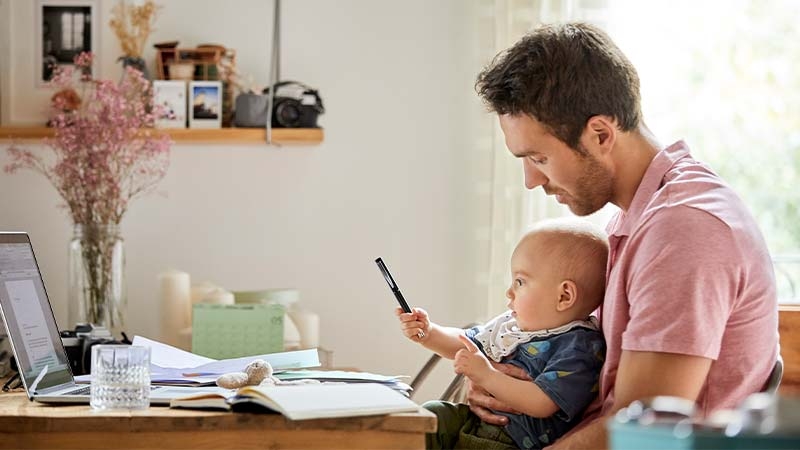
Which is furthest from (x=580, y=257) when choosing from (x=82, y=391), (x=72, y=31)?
(x=72, y=31)

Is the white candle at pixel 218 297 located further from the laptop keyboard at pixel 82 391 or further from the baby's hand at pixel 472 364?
the baby's hand at pixel 472 364

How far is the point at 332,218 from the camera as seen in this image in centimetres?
357

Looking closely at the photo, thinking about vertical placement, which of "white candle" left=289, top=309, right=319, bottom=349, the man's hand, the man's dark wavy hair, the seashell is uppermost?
the man's dark wavy hair

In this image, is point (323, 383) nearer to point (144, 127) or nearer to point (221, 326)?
point (221, 326)

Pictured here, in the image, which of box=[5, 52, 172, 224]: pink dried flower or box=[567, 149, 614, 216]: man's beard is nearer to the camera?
box=[567, 149, 614, 216]: man's beard

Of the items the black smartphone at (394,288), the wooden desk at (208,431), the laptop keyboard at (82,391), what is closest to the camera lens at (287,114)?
the black smartphone at (394,288)

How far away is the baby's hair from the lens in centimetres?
206

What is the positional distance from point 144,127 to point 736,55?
1962 mm

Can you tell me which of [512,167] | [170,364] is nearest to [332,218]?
[512,167]

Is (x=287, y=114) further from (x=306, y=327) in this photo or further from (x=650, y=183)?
(x=650, y=183)

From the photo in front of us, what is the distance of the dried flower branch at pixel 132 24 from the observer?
340 centimetres

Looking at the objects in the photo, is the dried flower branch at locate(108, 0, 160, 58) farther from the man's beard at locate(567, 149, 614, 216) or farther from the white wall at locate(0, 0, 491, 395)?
the man's beard at locate(567, 149, 614, 216)

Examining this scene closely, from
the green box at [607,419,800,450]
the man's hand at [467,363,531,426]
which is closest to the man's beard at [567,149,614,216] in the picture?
the man's hand at [467,363,531,426]

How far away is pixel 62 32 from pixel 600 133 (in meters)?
2.04
